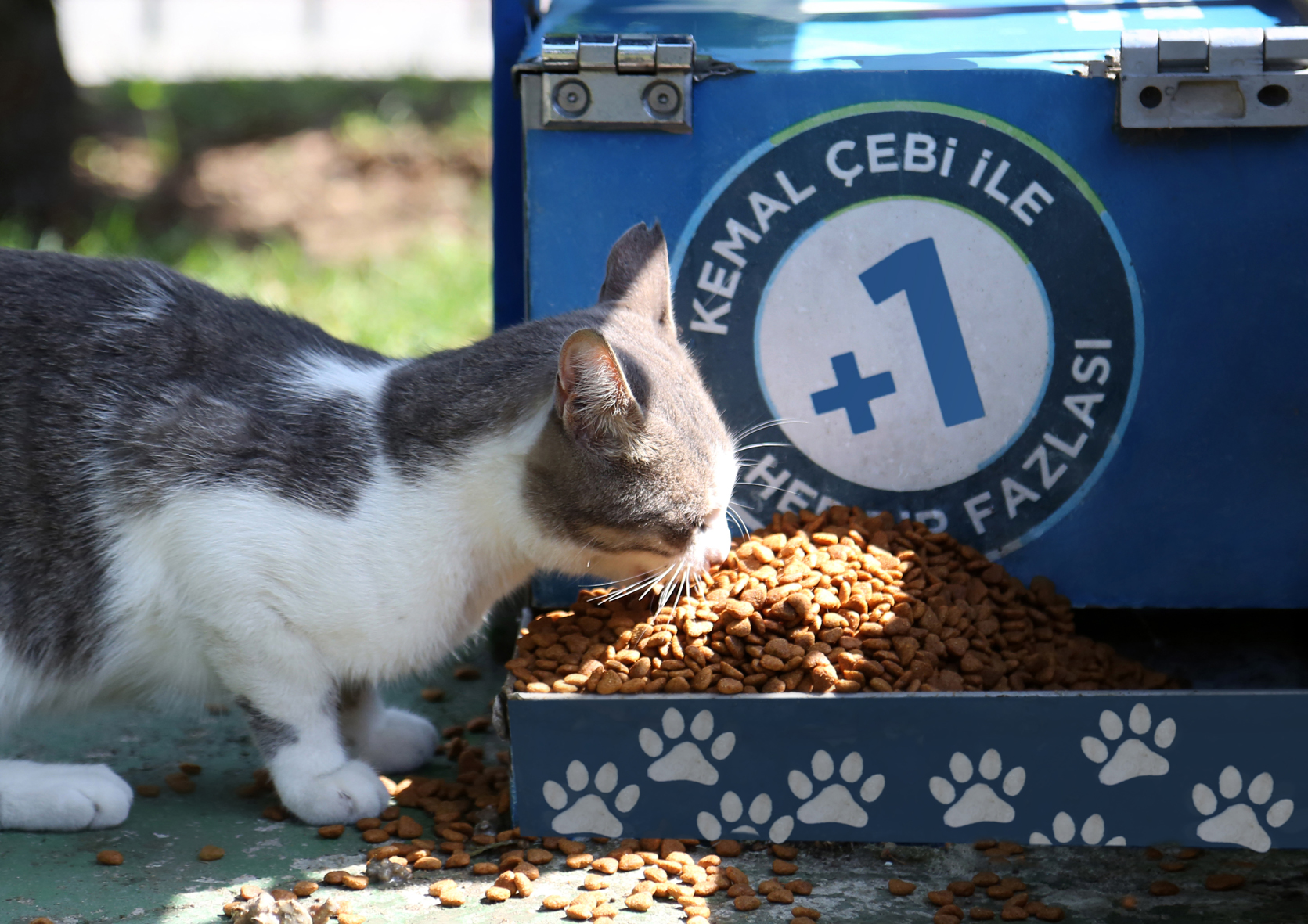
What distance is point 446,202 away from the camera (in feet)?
20.5

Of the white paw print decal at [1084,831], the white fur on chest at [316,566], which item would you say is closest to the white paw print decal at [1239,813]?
the white paw print decal at [1084,831]

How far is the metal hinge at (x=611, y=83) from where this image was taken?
7.08 ft

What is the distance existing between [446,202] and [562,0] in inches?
142

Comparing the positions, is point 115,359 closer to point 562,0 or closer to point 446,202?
point 562,0

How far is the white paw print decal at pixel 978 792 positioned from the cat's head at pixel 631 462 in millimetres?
486

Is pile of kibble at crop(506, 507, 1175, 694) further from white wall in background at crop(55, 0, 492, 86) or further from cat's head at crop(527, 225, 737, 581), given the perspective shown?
white wall in background at crop(55, 0, 492, 86)

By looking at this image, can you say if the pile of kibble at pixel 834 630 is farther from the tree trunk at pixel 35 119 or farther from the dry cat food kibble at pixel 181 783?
the tree trunk at pixel 35 119

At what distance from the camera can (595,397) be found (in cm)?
178

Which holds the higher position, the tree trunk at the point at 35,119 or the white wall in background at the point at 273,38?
the white wall in background at the point at 273,38

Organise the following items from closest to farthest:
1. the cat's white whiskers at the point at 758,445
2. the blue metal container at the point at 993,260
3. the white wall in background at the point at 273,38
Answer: the blue metal container at the point at 993,260 < the cat's white whiskers at the point at 758,445 < the white wall in background at the point at 273,38

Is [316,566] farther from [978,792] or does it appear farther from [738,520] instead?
[978,792]

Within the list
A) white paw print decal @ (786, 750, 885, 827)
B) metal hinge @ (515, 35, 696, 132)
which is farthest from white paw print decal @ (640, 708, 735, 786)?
metal hinge @ (515, 35, 696, 132)

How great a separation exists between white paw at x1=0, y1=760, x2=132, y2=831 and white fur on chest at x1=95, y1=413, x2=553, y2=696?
193 mm

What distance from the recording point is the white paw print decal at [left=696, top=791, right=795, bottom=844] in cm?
187
